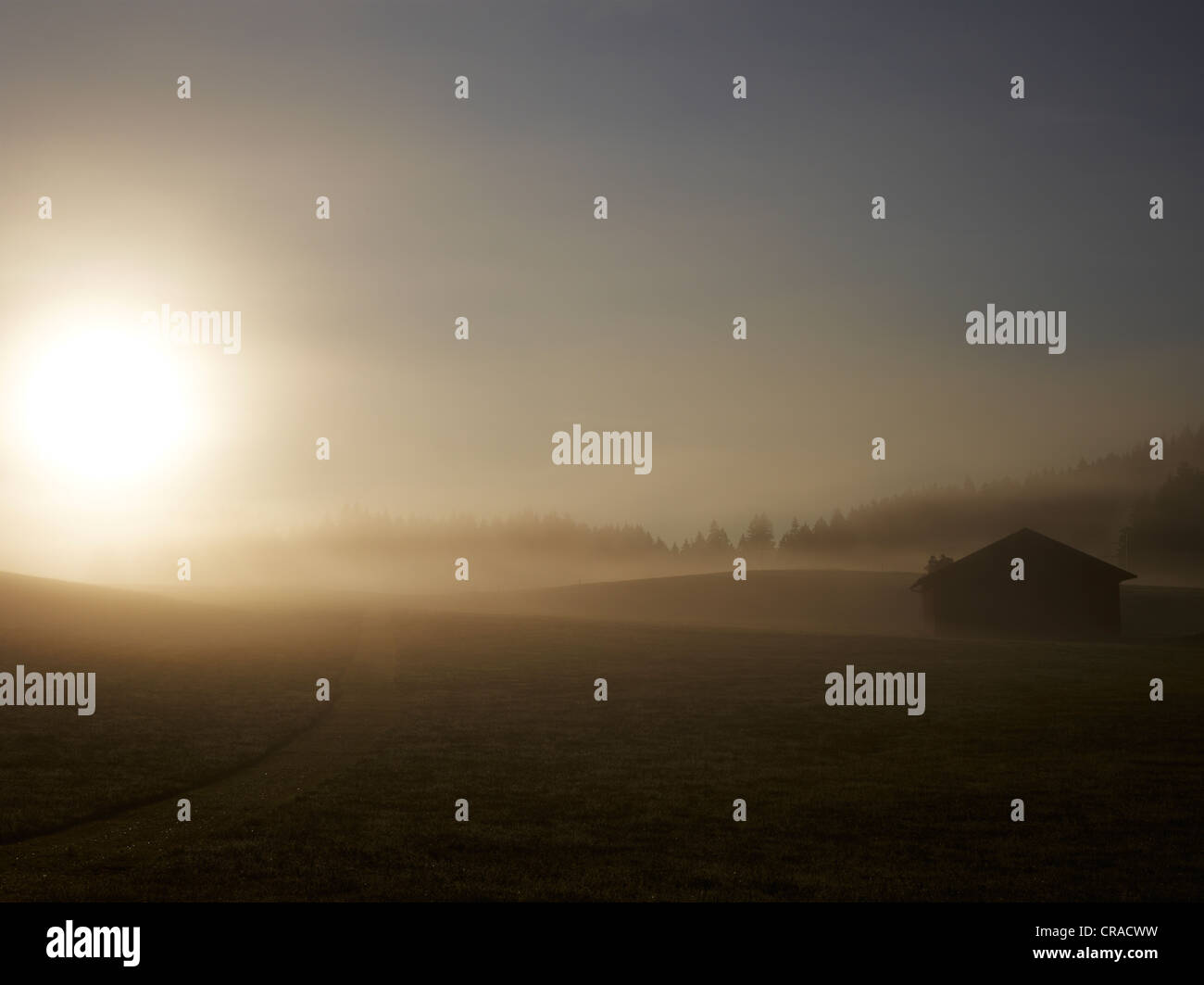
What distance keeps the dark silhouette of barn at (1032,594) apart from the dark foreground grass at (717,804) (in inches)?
1201

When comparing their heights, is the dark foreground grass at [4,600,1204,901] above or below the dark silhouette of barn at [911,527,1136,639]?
below

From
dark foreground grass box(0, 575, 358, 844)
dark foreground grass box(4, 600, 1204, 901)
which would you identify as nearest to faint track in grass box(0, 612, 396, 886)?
dark foreground grass box(4, 600, 1204, 901)

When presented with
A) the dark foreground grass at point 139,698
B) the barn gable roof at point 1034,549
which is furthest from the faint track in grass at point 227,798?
the barn gable roof at point 1034,549

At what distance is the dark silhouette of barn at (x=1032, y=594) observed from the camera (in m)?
79.3

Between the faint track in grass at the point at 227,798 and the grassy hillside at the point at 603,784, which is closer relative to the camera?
the grassy hillside at the point at 603,784

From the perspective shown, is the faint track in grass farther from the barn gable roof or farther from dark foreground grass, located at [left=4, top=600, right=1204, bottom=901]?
the barn gable roof

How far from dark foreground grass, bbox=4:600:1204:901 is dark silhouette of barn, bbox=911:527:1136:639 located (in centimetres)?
3050

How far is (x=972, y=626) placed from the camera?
80188 millimetres

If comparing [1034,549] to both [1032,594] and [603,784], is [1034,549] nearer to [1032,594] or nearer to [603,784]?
[1032,594]

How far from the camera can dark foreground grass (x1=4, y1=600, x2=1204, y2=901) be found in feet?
60.1

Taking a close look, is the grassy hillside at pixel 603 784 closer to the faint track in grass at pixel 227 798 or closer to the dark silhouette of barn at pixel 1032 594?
the faint track in grass at pixel 227 798

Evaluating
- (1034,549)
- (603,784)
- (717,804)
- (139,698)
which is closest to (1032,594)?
(1034,549)
